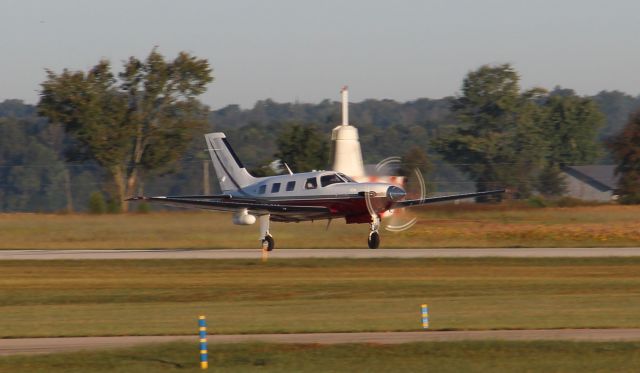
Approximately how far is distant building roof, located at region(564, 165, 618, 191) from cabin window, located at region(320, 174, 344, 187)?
209ft

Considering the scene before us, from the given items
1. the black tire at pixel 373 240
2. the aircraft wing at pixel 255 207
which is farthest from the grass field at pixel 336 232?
the aircraft wing at pixel 255 207

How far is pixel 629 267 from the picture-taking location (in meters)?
30.8

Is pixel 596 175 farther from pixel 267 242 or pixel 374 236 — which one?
pixel 267 242

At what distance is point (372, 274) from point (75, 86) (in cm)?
4673

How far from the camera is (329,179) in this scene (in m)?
38.2

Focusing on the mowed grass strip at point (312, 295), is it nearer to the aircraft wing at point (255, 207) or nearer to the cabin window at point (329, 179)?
the aircraft wing at point (255, 207)

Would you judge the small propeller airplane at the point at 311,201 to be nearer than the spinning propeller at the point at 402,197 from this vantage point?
Yes

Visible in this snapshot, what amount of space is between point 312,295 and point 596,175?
80404 millimetres

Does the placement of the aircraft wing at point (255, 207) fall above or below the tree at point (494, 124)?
below

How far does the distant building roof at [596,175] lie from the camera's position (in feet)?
323

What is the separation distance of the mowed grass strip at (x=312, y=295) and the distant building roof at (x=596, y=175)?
222 feet

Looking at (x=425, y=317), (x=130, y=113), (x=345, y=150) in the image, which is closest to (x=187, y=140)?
(x=130, y=113)

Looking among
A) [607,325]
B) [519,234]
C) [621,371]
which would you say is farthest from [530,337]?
[519,234]

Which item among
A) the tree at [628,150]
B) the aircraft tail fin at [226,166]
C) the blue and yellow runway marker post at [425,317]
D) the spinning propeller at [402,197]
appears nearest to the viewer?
the blue and yellow runway marker post at [425,317]
